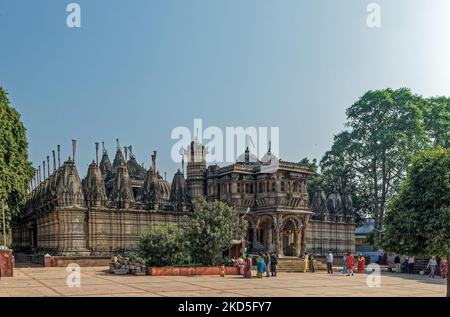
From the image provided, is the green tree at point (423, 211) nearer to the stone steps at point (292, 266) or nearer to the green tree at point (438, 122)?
the stone steps at point (292, 266)

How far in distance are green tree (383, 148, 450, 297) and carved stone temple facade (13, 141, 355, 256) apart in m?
24.1

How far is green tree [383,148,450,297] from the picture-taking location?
18156mm

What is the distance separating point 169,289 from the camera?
22.4m

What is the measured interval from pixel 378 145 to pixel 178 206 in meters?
22.0

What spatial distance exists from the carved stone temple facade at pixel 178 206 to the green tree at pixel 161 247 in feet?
31.2

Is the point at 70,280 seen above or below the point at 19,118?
below

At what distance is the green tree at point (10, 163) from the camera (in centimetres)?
3556

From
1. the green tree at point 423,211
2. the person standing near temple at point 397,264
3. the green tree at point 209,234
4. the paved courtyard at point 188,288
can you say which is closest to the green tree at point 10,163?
the paved courtyard at point 188,288

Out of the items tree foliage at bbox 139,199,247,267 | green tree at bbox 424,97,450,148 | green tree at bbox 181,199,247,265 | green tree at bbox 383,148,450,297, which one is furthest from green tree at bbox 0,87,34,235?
green tree at bbox 424,97,450,148

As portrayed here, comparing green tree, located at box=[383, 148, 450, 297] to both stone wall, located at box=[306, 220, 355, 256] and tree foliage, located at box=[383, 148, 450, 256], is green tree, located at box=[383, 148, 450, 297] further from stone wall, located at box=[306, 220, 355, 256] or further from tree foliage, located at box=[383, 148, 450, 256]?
stone wall, located at box=[306, 220, 355, 256]
